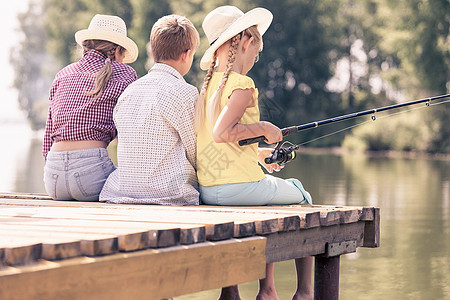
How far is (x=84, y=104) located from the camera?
4559 mm

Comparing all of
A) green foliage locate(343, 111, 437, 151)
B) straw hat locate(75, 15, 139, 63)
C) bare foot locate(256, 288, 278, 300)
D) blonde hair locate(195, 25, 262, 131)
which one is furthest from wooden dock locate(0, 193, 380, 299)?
green foliage locate(343, 111, 437, 151)

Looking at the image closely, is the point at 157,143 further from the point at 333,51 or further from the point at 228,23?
the point at 333,51

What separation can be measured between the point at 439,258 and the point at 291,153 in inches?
101

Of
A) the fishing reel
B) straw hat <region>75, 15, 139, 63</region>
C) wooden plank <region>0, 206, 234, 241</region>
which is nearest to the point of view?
wooden plank <region>0, 206, 234, 241</region>

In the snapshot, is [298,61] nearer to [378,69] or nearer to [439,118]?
[378,69]

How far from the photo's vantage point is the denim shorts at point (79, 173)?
4484 mm

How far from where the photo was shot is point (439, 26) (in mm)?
30484

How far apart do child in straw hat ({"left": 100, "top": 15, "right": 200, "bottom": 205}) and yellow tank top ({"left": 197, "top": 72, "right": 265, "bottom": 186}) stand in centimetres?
8

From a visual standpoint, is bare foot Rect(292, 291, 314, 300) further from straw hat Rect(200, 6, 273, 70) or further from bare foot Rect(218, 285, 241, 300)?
straw hat Rect(200, 6, 273, 70)

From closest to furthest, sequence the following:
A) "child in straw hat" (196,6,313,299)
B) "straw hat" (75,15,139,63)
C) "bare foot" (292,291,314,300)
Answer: "child in straw hat" (196,6,313,299)
"bare foot" (292,291,314,300)
"straw hat" (75,15,139,63)

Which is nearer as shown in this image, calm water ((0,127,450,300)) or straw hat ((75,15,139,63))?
straw hat ((75,15,139,63))

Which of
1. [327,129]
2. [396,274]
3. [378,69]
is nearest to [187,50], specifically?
[396,274]

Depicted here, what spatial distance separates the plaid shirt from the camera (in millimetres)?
Answer: 4539

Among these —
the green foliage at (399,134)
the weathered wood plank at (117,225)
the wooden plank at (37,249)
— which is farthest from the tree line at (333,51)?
the wooden plank at (37,249)
